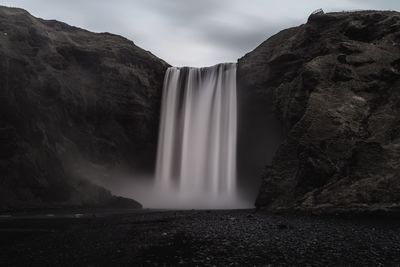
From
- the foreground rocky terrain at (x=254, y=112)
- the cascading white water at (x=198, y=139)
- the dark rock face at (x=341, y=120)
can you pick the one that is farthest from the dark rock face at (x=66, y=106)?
the dark rock face at (x=341, y=120)

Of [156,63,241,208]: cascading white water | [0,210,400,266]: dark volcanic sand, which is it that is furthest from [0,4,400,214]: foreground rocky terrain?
[0,210,400,266]: dark volcanic sand

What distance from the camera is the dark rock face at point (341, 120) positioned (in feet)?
103

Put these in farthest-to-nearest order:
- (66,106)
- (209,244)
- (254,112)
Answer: (254,112) < (66,106) < (209,244)

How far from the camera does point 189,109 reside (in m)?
65.2

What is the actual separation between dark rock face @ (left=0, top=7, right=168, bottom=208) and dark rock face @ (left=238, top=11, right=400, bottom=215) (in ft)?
76.5

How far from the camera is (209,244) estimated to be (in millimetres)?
18156

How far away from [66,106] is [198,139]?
18284mm

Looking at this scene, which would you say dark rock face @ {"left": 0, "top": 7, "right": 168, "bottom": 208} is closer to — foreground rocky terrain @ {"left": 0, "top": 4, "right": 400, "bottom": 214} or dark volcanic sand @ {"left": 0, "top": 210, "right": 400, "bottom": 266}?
foreground rocky terrain @ {"left": 0, "top": 4, "right": 400, "bottom": 214}

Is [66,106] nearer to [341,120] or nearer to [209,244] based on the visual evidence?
[341,120]

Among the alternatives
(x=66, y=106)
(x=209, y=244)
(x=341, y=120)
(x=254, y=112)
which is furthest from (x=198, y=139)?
(x=209, y=244)

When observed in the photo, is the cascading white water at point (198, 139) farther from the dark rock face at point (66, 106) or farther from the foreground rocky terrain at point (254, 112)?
the dark rock face at point (66, 106)

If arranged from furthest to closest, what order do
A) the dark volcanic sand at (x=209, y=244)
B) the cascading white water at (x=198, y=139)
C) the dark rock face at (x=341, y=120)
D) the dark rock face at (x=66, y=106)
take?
the cascading white water at (x=198, y=139) < the dark rock face at (x=66, y=106) < the dark rock face at (x=341, y=120) < the dark volcanic sand at (x=209, y=244)

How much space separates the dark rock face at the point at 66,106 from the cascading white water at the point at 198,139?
3.01m

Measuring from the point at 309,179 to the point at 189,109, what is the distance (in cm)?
3266
